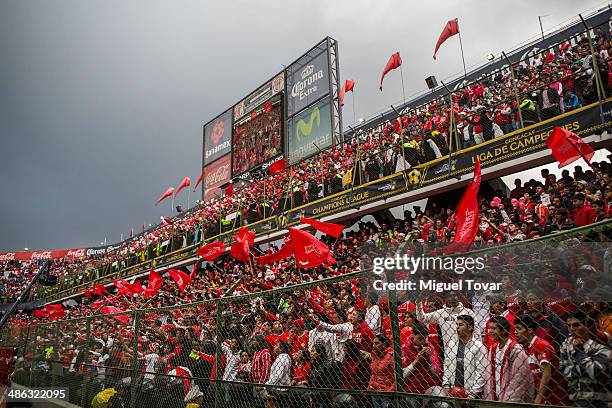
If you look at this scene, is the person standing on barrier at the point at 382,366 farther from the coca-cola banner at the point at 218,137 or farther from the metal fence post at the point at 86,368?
the coca-cola banner at the point at 218,137

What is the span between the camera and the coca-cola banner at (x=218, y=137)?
2653 cm

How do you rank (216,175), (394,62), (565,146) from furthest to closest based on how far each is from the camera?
(216,175) → (394,62) → (565,146)

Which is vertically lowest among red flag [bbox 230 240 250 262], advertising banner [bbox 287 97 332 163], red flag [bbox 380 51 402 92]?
red flag [bbox 230 240 250 262]

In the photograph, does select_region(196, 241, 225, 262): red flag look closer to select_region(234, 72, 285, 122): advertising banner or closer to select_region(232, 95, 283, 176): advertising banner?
select_region(232, 95, 283, 176): advertising banner

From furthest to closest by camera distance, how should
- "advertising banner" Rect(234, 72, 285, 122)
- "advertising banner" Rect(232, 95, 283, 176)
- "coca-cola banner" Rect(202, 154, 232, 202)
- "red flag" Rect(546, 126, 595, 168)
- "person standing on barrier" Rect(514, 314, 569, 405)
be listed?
1. "coca-cola banner" Rect(202, 154, 232, 202)
2. "advertising banner" Rect(234, 72, 285, 122)
3. "advertising banner" Rect(232, 95, 283, 176)
4. "red flag" Rect(546, 126, 595, 168)
5. "person standing on barrier" Rect(514, 314, 569, 405)

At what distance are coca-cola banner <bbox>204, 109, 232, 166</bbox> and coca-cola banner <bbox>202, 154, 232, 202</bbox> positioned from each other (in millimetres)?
405

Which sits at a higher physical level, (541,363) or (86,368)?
(541,363)

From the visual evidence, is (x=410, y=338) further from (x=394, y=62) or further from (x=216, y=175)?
(x=216, y=175)

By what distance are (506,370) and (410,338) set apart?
925 mm

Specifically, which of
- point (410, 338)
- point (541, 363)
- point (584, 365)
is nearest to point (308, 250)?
point (410, 338)

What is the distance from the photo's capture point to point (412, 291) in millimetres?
3324

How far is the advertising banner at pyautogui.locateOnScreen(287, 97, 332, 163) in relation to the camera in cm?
2009

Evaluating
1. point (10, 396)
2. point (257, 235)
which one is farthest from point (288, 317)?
point (257, 235)

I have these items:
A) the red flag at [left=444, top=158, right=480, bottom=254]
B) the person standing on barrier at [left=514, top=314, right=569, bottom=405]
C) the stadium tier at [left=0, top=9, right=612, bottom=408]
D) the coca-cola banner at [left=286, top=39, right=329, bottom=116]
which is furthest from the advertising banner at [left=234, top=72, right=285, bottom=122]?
the person standing on barrier at [left=514, top=314, right=569, bottom=405]
